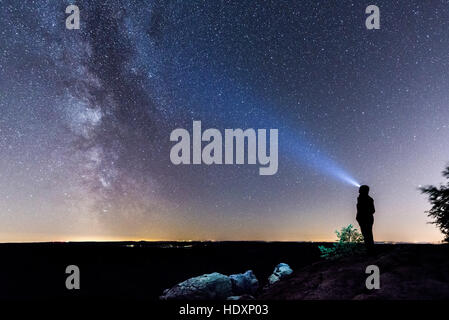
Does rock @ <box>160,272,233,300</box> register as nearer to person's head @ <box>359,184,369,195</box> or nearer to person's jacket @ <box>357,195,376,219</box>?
person's jacket @ <box>357,195,376,219</box>

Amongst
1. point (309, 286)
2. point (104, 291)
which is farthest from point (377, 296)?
point (104, 291)

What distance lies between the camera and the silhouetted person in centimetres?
1205

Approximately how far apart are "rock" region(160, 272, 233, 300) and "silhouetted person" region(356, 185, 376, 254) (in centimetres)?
1077

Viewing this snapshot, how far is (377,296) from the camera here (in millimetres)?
8375

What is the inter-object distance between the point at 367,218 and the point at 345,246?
2259 millimetres

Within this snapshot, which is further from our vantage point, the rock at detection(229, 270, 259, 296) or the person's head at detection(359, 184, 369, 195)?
the rock at detection(229, 270, 259, 296)

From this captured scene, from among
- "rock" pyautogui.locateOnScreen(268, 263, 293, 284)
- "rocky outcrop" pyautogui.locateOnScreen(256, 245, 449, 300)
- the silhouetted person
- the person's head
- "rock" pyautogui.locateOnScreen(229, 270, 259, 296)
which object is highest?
the person's head

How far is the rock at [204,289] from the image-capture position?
19734mm

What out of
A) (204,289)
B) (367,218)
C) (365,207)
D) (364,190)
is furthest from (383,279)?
(204,289)

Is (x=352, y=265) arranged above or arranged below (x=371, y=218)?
below

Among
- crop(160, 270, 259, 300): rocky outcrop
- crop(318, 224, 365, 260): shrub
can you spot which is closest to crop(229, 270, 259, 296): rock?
crop(160, 270, 259, 300): rocky outcrop
